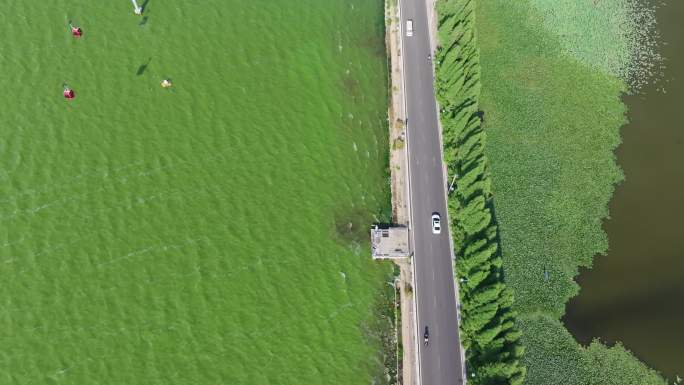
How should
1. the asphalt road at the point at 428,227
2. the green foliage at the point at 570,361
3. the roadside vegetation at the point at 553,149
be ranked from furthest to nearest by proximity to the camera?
the roadside vegetation at the point at 553,149 → the green foliage at the point at 570,361 → the asphalt road at the point at 428,227

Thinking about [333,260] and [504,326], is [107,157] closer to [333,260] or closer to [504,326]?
[333,260]

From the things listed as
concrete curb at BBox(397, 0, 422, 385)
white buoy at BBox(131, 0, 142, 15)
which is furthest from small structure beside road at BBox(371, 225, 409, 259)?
white buoy at BBox(131, 0, 142, 15)

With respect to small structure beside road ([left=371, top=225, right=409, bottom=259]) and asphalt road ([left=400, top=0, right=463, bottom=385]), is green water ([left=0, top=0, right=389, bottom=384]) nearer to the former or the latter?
small structure beside road ([left=371, top=225, right=409, bottom=259])

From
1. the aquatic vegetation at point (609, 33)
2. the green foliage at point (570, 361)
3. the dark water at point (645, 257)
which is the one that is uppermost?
the aquatic vegetation at point (609, 33)

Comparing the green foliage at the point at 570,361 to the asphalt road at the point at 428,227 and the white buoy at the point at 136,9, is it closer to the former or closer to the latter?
the asphalt road at the point at 428,227

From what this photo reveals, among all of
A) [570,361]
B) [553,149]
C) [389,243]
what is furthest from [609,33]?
[389,243]

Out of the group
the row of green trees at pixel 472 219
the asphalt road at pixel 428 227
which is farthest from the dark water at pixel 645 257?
the asphalt road at pixel 428 227

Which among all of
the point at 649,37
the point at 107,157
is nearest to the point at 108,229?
the point at 107,157

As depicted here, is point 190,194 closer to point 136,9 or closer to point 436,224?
point 436,224
